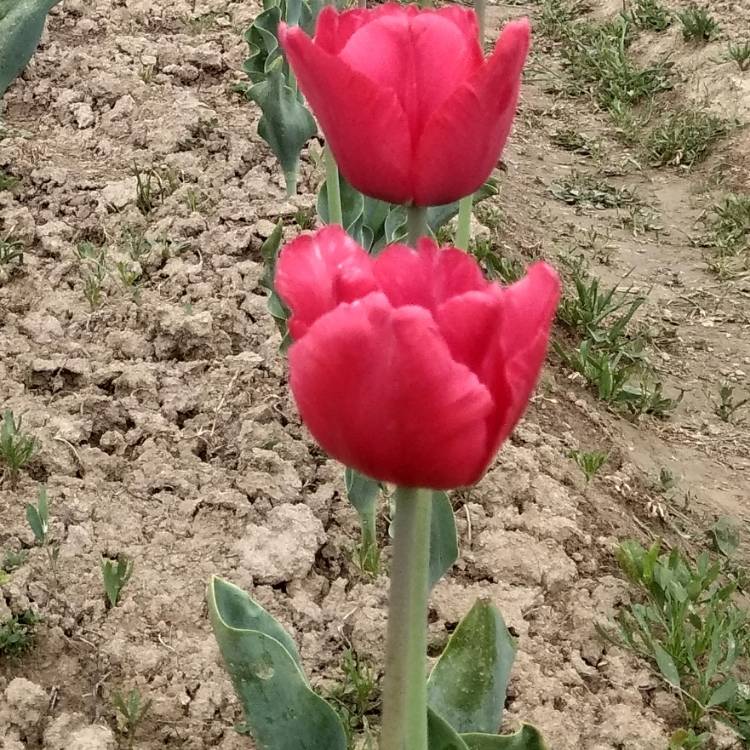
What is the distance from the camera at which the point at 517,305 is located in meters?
0.67

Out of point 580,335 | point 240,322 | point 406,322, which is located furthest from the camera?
point 580,335

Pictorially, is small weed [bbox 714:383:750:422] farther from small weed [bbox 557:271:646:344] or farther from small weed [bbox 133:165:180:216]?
small weed [bbox 133:165:180:216]

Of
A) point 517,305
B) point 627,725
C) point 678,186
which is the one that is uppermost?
point 517,305

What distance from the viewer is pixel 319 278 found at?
0.68 meters

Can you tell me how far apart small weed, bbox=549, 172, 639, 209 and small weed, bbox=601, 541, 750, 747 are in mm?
1989

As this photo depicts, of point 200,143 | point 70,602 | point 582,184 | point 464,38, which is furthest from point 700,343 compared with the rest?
point 464,38

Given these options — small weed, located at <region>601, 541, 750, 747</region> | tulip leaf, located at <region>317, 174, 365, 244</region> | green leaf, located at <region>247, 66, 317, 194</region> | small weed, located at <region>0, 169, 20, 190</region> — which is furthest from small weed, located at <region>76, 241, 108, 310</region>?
small weed, located at <region>601, 541, 750, 747</region>

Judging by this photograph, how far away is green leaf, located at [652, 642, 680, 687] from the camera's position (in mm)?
1625

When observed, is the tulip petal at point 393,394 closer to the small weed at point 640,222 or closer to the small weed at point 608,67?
the small weed at point 640,222

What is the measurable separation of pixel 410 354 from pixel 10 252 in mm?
2206

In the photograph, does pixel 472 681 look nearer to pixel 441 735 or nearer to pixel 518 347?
pixel 441 735

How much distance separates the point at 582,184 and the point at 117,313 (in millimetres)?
1962

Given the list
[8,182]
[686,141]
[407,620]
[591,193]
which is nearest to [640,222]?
[591,193]

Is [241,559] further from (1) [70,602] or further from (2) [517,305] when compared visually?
(2) [517,305]
